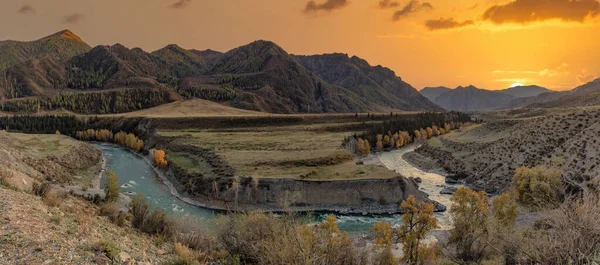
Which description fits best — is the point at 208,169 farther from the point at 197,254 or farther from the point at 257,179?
the point at 197,254

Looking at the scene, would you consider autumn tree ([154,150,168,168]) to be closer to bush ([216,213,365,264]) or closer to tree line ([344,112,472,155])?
tree line ([344,112,472,155])

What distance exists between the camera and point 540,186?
55.5 meters

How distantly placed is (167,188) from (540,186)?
74651 mm

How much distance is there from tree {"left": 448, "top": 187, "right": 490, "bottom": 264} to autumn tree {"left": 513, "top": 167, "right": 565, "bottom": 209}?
1998 cm

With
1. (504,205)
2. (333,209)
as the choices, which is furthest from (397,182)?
(504,205)

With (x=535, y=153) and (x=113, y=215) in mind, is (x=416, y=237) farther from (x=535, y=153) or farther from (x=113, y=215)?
(x=535, y=153)

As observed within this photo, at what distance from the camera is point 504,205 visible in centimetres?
4453

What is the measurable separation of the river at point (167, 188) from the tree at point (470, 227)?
18286mm

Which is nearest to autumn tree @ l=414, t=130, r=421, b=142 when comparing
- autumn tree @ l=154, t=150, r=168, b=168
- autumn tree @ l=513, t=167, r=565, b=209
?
autumn tree @ l=513, t=167, r=565, b=209

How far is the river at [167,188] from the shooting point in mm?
60650

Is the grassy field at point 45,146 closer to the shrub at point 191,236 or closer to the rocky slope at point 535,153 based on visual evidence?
the shrub at point 191,236

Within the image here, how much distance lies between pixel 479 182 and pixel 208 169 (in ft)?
217

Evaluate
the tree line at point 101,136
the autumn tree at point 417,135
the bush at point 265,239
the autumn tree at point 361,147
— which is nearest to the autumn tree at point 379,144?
the autumn tree at point 361,147

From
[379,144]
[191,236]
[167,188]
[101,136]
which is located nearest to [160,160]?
[167,188]
